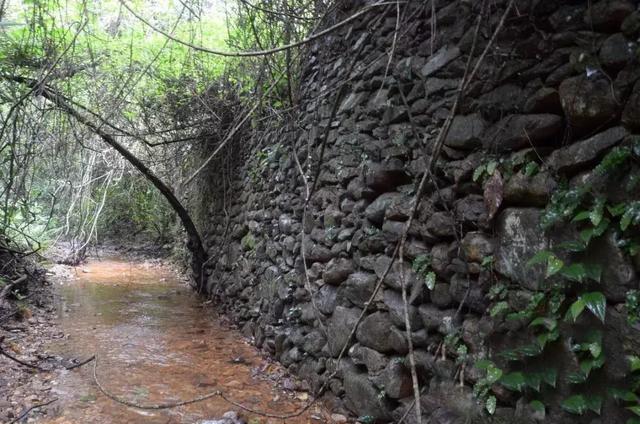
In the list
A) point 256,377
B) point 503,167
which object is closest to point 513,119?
point 503,167

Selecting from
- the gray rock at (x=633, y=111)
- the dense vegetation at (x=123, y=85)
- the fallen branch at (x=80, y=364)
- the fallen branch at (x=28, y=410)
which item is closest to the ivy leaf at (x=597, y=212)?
the gray rock at (x=633, y=111)

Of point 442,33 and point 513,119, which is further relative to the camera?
point 442,33

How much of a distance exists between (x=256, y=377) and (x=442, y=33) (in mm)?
2996

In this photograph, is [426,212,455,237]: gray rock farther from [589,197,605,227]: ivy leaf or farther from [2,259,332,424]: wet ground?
[2,259,332,424]: wet ground

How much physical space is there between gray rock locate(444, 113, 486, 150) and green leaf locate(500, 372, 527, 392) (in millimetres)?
1041

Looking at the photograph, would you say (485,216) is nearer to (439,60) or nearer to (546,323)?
(546,323)

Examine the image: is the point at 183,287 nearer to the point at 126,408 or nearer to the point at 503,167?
the point at 126,408

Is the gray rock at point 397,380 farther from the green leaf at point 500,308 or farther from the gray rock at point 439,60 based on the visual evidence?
the gray rock at point 439,60

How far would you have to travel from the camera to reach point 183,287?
24.9 feet

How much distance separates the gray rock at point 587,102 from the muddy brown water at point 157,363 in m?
2.36

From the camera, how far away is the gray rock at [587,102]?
5.26 feet

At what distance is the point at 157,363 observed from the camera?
397cm

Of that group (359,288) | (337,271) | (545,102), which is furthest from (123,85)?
(545,102)

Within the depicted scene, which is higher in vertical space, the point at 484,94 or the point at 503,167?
the point at 484,94
